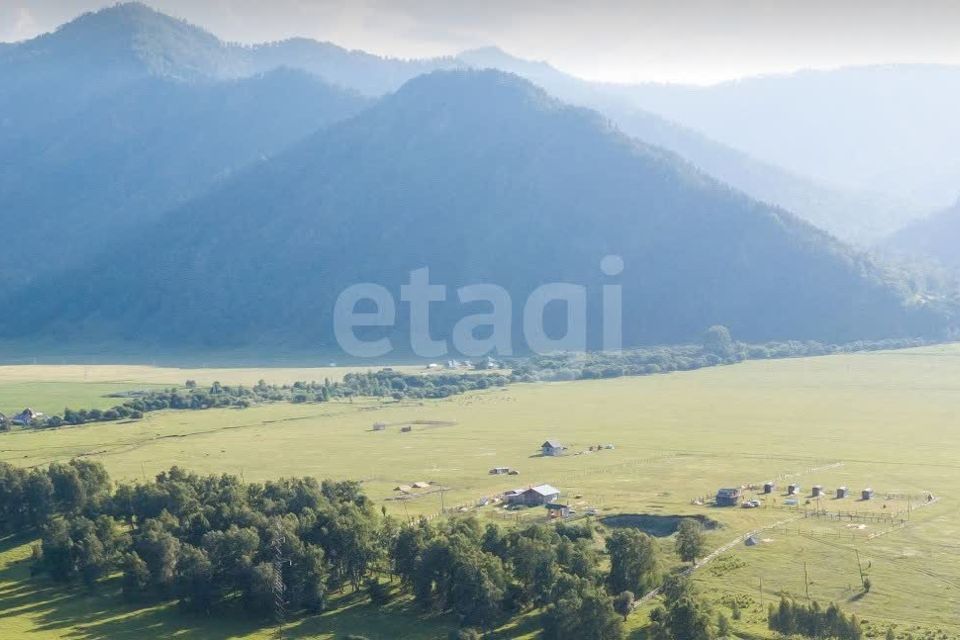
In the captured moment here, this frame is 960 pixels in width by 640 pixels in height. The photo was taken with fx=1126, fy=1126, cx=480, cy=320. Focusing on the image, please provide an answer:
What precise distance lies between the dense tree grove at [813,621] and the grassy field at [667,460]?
1838 millimetres

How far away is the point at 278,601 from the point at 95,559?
12927mm

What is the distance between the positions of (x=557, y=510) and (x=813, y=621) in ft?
79.8

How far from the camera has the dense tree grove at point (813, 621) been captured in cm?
4872

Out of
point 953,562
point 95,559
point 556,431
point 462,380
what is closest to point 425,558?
point 95,559

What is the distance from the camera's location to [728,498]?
72625 mm

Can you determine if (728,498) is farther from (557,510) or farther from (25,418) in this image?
(25,418)

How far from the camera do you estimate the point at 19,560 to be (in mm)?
69625

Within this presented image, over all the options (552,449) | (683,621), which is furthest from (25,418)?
(683,621)

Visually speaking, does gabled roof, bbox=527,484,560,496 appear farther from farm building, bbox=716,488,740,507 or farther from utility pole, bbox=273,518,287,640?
utility pole, bbox=273,518,287,640

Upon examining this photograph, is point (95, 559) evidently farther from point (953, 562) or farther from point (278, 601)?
point (953, 562)

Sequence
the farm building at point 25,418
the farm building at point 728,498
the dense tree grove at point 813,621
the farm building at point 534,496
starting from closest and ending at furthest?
1. the dense tree grove at point 813,621
2. the farm building at point 728,498
3. the farm building at point 534,496
4. the farm building at point 25,418

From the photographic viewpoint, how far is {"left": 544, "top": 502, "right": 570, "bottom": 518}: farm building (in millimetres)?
71062

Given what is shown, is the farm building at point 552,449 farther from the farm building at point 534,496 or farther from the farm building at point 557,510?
the farm building at point 557,510

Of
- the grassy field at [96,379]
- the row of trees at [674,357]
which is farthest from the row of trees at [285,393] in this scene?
the row of trees at [674,357]
